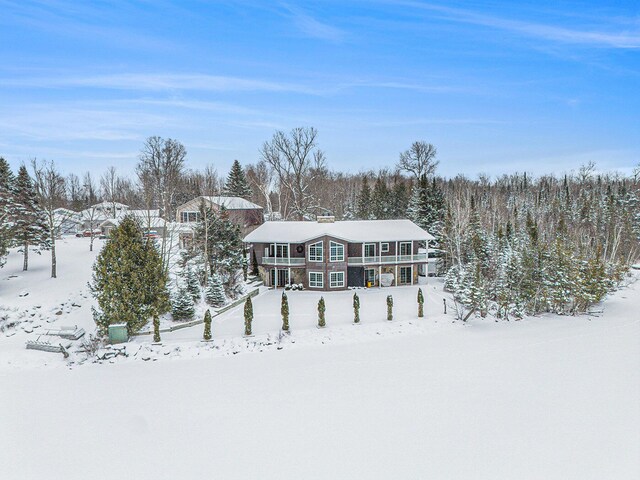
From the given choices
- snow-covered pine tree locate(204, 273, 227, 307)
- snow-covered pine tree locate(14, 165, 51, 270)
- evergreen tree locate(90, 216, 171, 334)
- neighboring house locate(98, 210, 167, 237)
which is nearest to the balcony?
snow-covered pine tree locate(204, 273, 227, 307)

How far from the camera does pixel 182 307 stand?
2177 centimetres

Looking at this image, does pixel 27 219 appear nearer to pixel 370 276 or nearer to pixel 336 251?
pixel 336 251

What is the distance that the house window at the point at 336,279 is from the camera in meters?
30.2

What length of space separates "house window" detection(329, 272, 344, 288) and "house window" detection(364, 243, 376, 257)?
9.29 ft

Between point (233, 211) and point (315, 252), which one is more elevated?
point (233, 211)

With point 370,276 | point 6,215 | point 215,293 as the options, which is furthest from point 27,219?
point 370,276

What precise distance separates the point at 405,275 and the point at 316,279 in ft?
24.6

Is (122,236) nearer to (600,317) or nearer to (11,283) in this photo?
(11,283)

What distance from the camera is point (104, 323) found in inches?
768

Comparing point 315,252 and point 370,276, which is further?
point 370,276

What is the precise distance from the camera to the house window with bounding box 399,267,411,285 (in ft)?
106

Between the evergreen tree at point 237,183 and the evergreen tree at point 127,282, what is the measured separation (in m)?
38.0

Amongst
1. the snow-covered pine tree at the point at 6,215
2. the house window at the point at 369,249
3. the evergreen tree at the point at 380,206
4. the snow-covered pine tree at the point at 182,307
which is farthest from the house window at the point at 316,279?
the evergreen tree at the point at 380,206

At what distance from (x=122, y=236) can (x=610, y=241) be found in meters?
50.1
